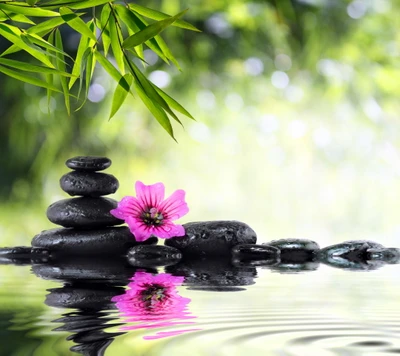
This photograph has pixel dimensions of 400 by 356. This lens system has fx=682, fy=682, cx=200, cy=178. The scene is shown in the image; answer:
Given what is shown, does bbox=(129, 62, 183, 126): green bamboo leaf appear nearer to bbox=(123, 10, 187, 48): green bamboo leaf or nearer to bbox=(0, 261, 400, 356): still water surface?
bbox=(123, 10, 187, 48): green bamboo leaf

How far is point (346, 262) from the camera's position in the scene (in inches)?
75.5

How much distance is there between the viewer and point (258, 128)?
392cm

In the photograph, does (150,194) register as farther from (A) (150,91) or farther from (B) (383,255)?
(A) (150,91)

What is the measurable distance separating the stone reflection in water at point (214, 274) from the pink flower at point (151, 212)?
19 centimetres

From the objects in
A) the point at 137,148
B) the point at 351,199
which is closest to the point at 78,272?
the point at 137,148

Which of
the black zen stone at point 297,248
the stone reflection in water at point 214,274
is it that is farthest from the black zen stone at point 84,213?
the black zen stone at point 297,248

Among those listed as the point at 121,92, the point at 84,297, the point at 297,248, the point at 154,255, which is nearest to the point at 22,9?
the point at 121,92

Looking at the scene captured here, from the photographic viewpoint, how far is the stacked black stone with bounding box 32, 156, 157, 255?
2.06m

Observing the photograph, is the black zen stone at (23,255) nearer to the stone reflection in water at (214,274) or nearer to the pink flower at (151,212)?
the pink flower at (151,212)

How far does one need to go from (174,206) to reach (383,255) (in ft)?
2.16

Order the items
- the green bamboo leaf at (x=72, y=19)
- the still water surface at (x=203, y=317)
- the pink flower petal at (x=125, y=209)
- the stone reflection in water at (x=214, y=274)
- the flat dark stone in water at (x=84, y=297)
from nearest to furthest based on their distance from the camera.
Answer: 1. the still water surface at (x=203, y=317)
2. the flat dark stone in water at (x=84, y=297)
3. the green bamboo leaf at (x=72, y=19)
4. the stone reflection in water at (x=214, y=274)
5. the pink flower petal at (x=125, y=209)

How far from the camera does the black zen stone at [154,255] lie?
1851 millimetres

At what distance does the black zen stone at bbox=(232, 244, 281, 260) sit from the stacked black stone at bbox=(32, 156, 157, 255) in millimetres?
307

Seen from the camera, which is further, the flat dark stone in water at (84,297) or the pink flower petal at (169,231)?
the pink flower petal at (169,231)
